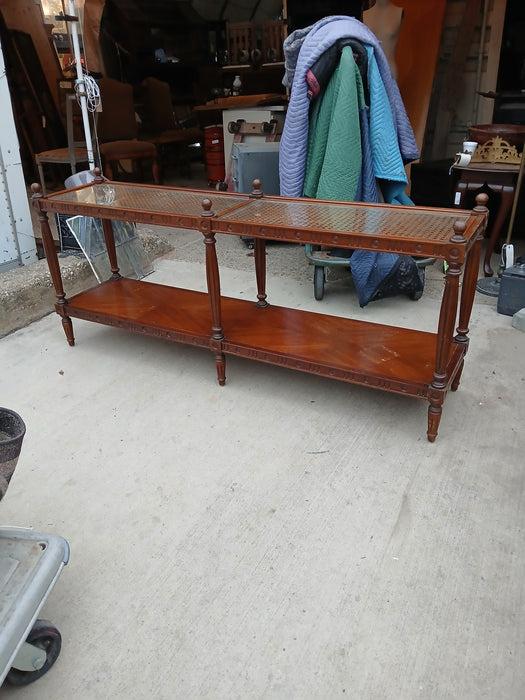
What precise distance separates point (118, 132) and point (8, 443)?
18.9ft

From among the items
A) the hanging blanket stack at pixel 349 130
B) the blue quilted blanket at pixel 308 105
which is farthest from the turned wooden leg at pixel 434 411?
the blue quilted blanket at pixel 308 105

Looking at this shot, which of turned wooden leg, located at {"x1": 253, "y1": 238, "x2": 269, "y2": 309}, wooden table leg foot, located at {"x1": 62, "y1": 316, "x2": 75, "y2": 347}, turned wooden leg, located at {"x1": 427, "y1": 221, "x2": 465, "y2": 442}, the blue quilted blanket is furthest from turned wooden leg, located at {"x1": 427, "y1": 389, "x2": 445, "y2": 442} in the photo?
wooden table leg foot, located at {"x1": 62, "y1": 316, "x2": 75, "y2": 347}

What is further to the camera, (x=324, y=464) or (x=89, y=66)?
(x=89, y=66)

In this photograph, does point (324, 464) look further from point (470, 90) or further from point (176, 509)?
point (470, 90)

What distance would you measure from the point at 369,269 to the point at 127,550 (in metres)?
2.09

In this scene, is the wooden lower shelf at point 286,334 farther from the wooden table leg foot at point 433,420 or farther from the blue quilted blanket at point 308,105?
the blue quilted blanket at point 308,105

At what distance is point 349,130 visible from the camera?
3061 mm

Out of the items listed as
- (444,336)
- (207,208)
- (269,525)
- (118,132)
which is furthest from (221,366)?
(118,132)

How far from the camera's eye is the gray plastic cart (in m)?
1.28

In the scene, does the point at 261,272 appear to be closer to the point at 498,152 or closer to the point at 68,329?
the point at 68,329

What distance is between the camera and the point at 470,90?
4.99 m

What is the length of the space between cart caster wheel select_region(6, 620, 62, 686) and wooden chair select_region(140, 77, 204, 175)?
21.3 feet

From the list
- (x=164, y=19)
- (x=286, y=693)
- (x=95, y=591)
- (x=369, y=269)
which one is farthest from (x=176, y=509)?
(x=164, y=19)

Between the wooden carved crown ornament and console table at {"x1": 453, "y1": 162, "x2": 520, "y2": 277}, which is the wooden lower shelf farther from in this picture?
the wooden carved crown ornament
